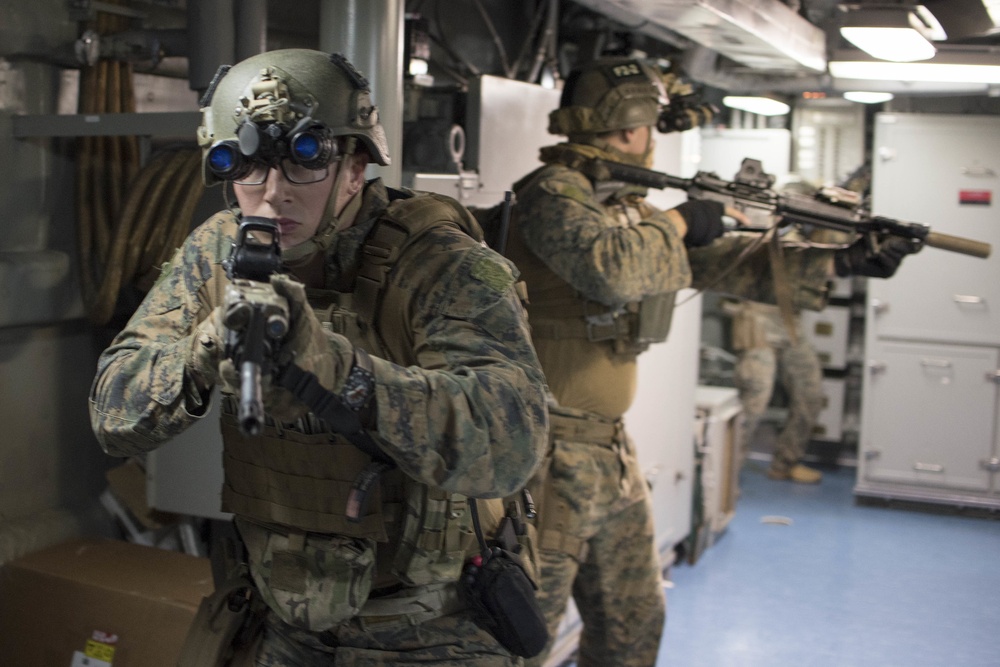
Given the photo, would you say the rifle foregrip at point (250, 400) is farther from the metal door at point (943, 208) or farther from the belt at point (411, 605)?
the metal door at point (943, 208)

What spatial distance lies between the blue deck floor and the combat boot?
0.41 metres

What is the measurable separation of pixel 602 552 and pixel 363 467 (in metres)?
1.56

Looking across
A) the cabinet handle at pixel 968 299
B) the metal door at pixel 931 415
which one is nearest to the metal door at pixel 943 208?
the cabinet handle at pixel 968 299

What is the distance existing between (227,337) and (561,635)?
305 cm

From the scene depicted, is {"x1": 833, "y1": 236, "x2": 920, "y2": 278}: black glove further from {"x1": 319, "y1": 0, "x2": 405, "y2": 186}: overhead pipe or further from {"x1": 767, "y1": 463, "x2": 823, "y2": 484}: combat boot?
Answer: {"x1": 767, "y1": 463, "x2": 823, "y2": 484}: combat boot

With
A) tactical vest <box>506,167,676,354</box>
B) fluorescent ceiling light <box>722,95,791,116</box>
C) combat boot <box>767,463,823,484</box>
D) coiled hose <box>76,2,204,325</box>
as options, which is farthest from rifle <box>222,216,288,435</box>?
combat boot <box>767,463,823,484</box>

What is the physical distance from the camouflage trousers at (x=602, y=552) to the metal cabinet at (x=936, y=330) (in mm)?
3782

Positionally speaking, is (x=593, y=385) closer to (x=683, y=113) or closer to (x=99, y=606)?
(x=683, y=113)

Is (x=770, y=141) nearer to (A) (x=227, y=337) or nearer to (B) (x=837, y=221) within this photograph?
(B) (x=837, y=221)

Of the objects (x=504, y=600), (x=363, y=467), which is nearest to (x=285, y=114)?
(x=363, y=467)

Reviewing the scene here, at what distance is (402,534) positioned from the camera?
1964mm

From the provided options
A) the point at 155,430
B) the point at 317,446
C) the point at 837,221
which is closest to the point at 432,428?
the point at 317,446

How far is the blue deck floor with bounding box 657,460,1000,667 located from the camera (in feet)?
14.8

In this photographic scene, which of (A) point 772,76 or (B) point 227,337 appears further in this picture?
(A) point 772,76
